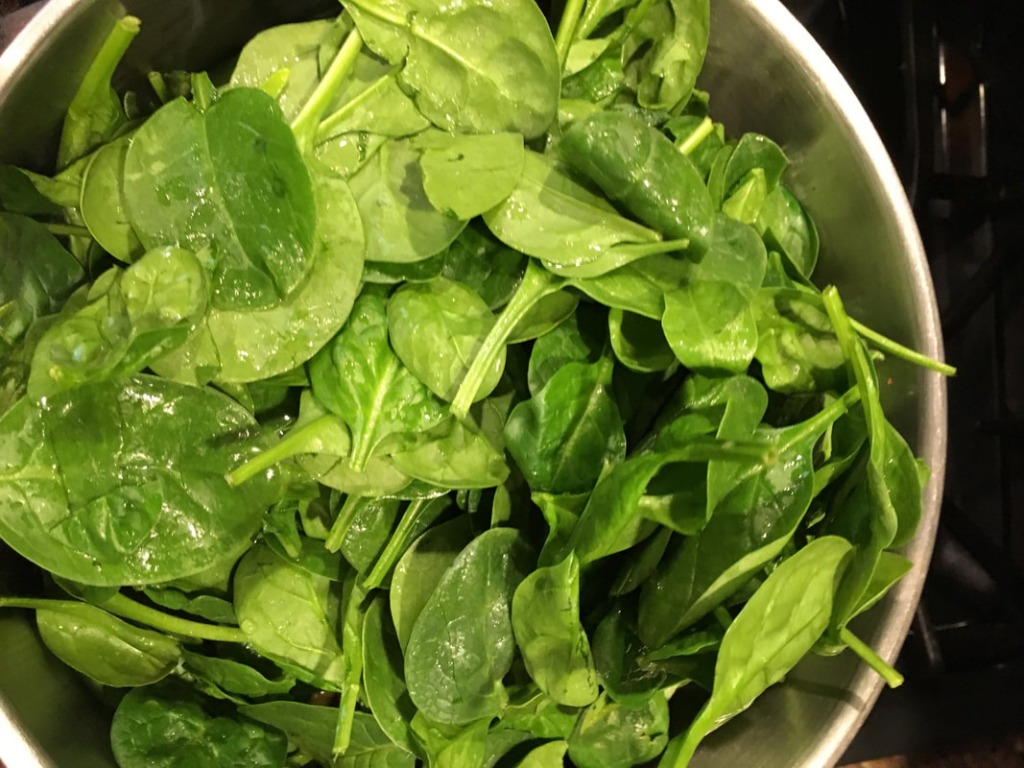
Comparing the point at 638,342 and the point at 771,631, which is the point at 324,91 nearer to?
the point at 638,342

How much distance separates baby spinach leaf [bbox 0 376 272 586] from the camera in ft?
1.39

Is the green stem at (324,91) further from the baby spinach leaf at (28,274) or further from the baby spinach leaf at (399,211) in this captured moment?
the baby spinach leaf at (28,274)

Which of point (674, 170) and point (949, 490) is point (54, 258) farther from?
point (949, 490)

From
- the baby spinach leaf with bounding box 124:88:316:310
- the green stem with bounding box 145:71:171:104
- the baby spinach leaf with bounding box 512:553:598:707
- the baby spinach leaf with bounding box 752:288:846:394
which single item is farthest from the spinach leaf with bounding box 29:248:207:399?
the baby spinach leaf with bounding box 752:288:846:394

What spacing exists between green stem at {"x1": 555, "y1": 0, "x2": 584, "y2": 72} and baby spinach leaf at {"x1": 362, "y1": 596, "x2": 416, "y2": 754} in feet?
1.17

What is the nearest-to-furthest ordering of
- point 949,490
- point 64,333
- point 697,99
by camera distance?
point 64,333
point 697,99
point 949,490

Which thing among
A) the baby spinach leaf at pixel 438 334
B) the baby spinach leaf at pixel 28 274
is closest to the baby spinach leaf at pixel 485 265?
the baby spinach leaf at pixel 438 334

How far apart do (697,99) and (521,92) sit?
158 mm

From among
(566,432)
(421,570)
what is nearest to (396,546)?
(421,570)

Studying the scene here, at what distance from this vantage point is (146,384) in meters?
0.44

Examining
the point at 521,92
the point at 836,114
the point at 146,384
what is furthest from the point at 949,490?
the point at 146,384

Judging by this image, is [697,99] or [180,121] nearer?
[180,121]

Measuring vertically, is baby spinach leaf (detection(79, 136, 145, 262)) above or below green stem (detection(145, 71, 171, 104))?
below

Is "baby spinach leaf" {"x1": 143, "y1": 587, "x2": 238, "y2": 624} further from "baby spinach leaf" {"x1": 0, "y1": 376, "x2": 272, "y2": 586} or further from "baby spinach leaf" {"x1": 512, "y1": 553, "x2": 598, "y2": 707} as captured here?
"baby spinach leaf" {"x1": 512, "y1": 553, "x2": 598, "y2": 707}
